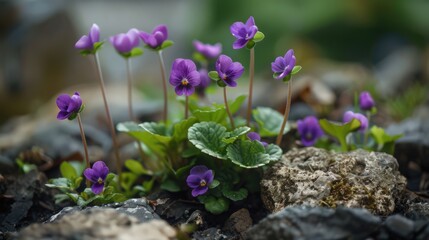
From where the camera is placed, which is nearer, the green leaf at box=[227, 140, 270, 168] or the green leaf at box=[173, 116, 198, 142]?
the green leaf at box=[227, 140, 270, 168]

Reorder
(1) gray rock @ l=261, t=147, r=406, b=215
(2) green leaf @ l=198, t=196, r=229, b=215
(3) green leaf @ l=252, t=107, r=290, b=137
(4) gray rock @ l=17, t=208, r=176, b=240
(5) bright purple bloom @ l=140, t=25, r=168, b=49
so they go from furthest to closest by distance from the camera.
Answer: (3) green leaf @ l=252, t=107, r=290, b=137 → (5) bright purple bloom @ l=140, t=25, r=168, b=49 → (2) green leaf @ l=198, t=196, r=229, b=215 → (1) gray rock @ l=261, t=147, r=406, b=215 → (4) gray rock @ l=17, t=208, r=176, b=240

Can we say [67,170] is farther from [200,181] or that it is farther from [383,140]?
[383,140]

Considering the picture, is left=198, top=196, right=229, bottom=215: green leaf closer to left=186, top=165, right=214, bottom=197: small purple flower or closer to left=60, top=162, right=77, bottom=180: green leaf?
left=186, top=165, right=214, bottom=197: small purple flower

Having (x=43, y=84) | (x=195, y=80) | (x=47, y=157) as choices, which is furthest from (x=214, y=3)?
(x=195, y=80)

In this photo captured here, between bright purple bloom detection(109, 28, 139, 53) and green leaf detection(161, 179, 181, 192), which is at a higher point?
bright purple bloom detection(109, 28, 139, 53)

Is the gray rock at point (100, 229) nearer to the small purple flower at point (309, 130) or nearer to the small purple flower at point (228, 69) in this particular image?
the small purple flower at point (228, 69)

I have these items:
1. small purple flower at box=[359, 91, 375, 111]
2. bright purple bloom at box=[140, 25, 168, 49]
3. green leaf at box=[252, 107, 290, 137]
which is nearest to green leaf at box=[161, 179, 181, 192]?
green leaf at box=[252, 107, 290, 137]

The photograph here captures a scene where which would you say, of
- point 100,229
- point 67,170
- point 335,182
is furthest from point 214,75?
point 67,170
